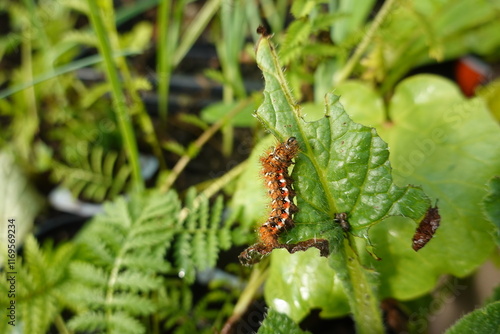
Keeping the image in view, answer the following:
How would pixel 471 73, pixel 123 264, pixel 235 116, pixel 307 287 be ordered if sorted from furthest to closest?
pixel 471 73 → pixel 235 116 → pixel 123 264 → pixel 307 287

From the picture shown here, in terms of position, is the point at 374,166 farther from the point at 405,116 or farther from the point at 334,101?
the point at 405,116

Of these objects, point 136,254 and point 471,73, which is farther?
point 471,73

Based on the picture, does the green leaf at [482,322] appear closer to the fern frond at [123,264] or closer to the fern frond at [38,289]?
the fern frond at [123,264]

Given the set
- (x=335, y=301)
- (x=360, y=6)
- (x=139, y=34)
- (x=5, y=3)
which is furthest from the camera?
(x=5, y=3)

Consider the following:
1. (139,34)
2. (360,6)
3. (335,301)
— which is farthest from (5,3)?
(335,301)

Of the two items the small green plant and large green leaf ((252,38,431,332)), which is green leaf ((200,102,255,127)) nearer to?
the small green plant

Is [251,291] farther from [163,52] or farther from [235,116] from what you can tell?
[163,52]

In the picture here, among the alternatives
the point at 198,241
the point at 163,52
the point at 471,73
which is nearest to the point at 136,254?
the point at 198,241
